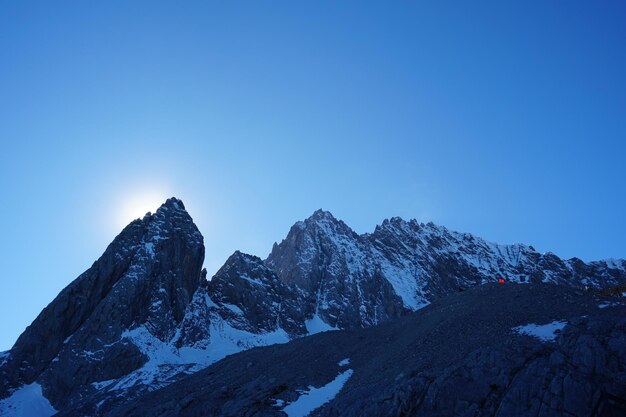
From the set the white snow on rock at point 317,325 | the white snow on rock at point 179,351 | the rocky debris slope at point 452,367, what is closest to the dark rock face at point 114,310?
the white snow on rock at point 179,351

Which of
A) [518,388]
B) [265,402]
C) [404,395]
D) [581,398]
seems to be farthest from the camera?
[265,402]

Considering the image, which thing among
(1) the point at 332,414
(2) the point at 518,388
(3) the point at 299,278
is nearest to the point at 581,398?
(2) the point at 518,388

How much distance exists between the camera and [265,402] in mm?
45094

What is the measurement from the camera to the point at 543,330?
139ft

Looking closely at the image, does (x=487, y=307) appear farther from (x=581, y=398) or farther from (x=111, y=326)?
(x=111, y=326)

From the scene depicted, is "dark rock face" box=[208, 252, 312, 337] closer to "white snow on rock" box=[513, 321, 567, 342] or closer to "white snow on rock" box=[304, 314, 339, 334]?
"white snow on rock" box=[304, 314, 339, 334]

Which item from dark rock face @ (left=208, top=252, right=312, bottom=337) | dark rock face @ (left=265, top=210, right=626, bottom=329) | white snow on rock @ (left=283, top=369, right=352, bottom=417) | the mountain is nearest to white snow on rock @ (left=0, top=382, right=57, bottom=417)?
the mountain

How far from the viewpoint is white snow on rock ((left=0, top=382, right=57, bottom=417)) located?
240ft

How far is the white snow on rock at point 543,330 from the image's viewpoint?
40.7m

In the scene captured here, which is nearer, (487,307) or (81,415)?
(487,307)

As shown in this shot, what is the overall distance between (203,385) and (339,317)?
73.0 metres

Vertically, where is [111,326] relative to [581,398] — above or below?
above

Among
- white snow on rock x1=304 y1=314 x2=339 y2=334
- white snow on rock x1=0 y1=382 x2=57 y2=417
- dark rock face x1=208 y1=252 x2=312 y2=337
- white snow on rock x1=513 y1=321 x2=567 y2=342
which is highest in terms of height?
dark rock face x1=208 y1=252 x2=312 y2=337

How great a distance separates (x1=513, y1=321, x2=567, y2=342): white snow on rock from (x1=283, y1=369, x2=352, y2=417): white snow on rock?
1765 cm
